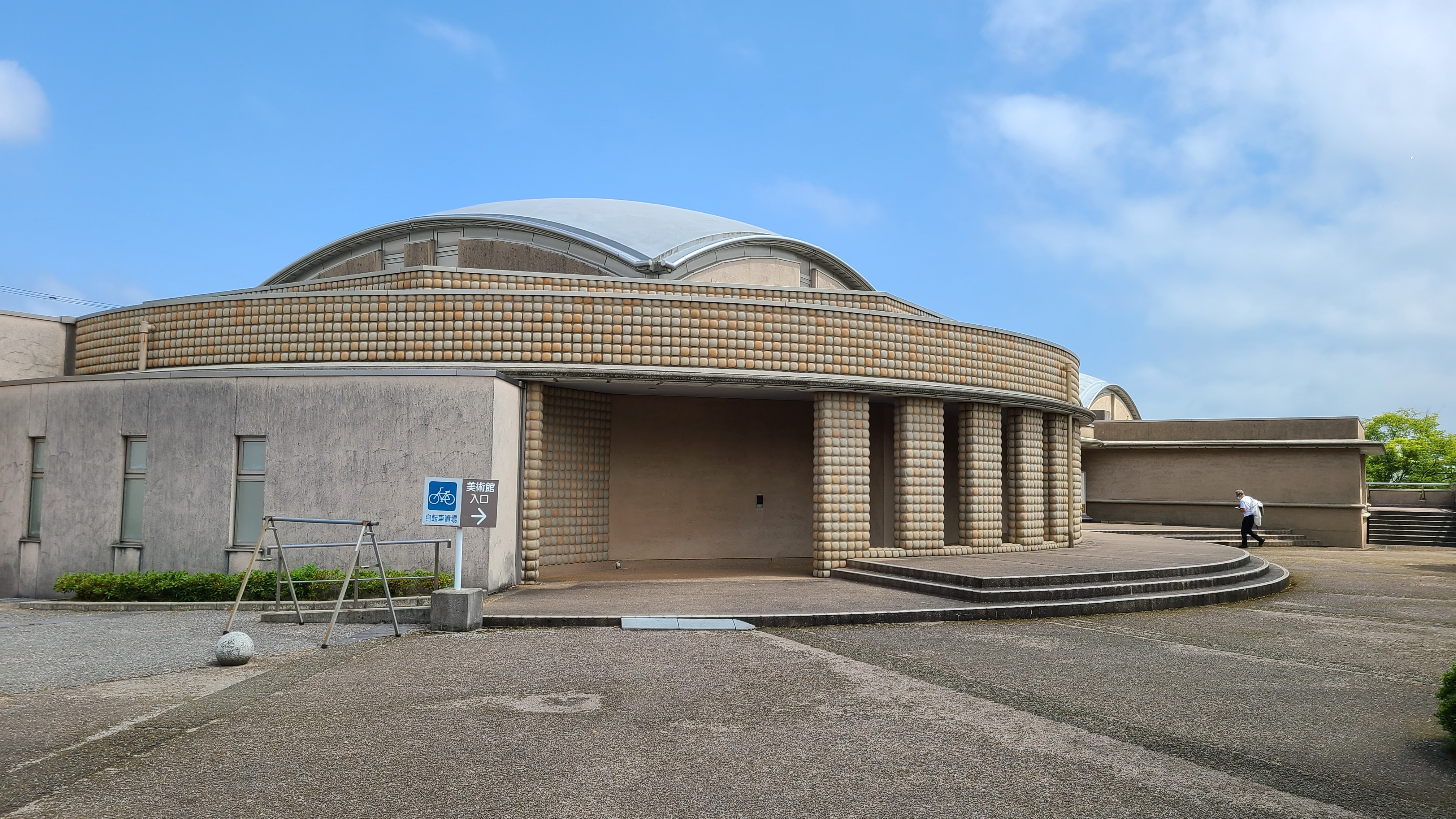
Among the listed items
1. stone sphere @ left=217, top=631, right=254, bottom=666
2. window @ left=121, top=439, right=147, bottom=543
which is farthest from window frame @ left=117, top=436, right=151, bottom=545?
stone sphere @ left=217, top=631, right=254, bottom=666

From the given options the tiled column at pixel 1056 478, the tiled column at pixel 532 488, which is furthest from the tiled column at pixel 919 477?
the tiled column at pixel 532 488

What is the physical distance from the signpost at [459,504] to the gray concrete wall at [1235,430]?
25280mm

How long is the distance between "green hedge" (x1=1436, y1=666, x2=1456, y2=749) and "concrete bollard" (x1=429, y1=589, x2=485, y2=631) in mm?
8189

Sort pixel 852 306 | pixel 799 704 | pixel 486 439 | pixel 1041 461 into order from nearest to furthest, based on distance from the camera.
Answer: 1. pixel 799 704
2. pixel 486 439
3. pixel 852 306
4. pixel 1041 461

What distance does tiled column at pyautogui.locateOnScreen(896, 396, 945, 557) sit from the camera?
50.4ft

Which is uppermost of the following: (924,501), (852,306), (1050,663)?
(852,306)

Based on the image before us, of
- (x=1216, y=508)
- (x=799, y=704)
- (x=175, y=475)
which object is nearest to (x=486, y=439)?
(x=175, y=475)

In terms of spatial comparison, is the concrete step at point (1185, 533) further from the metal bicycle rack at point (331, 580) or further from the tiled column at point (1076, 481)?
the metal bicycle rack at point (331, 580)

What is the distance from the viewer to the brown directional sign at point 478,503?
33.0ft

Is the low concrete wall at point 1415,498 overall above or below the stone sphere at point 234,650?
above

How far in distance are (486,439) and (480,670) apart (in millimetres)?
5067

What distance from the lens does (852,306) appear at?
1697 centimetres

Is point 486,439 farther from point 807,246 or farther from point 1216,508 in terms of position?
point 1216,508

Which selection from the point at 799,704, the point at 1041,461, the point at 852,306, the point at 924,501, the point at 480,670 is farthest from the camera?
the point at 1041,461
